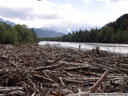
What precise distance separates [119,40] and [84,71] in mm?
87291

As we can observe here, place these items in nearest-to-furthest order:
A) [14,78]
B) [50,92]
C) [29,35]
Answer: [50,92]
[14,78]
[29,35]

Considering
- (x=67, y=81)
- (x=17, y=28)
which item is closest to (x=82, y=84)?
(x=67, y=81)

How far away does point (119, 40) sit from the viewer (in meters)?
86.8

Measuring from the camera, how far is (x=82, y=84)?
4.70m

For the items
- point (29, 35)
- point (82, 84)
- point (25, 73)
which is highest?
point (29, 35)

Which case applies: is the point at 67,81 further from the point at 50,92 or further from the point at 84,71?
the point at 84,71

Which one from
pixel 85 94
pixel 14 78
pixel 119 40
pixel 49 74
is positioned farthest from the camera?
pixel 119 40

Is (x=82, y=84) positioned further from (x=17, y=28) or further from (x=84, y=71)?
(x=17, y=28)

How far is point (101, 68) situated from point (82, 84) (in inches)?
85.8

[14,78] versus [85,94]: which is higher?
[85,94]

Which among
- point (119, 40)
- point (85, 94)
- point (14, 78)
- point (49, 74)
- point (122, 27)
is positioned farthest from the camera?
point (122, 27)

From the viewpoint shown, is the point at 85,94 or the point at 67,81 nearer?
the point at 85,94

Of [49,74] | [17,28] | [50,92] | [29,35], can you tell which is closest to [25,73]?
[49,74]

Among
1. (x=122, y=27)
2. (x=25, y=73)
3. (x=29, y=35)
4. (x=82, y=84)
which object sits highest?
(x=122, y=27)
